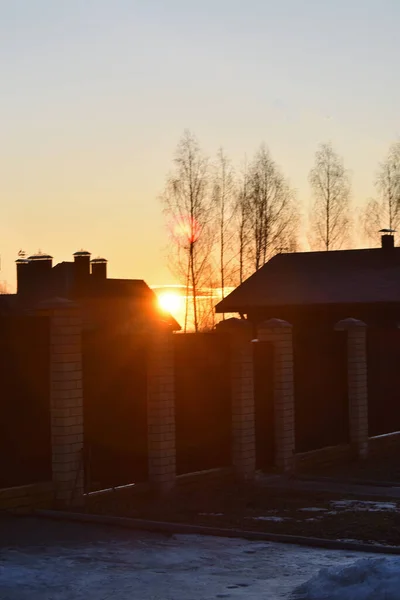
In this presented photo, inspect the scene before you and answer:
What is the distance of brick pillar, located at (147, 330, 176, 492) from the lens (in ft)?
47.3

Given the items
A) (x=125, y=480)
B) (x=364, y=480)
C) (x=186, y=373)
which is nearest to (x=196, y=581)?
(x=125, y=480)

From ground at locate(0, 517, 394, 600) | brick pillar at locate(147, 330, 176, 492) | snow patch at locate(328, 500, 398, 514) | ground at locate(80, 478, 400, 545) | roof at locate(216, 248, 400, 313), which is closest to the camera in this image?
ground at locate(0, 517, 394, 600)

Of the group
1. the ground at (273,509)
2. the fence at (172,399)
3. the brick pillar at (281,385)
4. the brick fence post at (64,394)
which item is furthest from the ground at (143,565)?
the brick pillar at (281,385)

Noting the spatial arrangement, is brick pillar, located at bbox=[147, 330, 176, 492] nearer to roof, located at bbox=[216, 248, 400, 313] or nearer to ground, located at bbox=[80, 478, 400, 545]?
ground, located at bbox=[80, 478, 400, 545]

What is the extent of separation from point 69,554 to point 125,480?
4.01 metres

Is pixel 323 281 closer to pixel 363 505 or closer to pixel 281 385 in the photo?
pixel 281 385

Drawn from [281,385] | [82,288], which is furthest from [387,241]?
[281,385]

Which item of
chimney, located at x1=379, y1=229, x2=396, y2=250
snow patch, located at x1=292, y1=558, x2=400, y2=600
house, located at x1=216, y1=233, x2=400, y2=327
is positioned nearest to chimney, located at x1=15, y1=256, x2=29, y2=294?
house, located at x1=216, y1=233, x2=400, y2=327

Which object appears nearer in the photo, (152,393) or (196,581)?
(196,581)

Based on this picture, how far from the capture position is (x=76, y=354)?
13.1 metres

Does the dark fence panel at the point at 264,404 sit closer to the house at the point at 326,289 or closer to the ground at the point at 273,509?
the ground at the point at 273,509

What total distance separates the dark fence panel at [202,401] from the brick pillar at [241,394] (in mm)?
91

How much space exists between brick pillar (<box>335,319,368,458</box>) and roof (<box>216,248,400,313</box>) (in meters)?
16.4

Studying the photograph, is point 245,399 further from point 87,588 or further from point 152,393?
point 87,588
